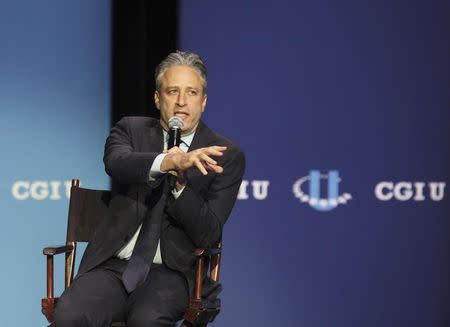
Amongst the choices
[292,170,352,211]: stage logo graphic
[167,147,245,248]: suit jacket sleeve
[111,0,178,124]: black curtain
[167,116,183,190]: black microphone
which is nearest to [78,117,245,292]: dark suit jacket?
[167,147,245,248]: suit jacket sleeve

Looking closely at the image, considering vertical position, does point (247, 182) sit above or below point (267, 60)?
below

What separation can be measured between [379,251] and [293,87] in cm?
111

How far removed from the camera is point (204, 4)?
518cm

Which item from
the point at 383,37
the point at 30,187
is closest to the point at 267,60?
the point at 383,37

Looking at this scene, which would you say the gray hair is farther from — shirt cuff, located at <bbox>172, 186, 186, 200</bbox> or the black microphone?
shirt cuff, located at <bbox>172, 186, 186, 200</bbox>

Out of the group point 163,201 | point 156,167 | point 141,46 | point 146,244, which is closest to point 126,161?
point 156,167

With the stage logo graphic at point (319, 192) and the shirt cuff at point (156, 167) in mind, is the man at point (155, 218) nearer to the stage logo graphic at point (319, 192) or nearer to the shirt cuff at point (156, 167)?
the shirt cuff at point (156, 167)

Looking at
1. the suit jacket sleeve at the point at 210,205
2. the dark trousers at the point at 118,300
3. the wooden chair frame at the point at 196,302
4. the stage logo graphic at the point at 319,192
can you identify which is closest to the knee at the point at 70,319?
the dark trousers at the point at 118,300

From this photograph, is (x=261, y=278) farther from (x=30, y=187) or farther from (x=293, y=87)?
(x=30, y=187)

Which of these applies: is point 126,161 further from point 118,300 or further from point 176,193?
point 118,300

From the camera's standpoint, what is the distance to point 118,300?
327 centimetres

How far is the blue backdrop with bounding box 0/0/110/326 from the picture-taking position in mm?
5188

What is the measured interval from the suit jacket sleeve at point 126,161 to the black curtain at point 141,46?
156 centimetres

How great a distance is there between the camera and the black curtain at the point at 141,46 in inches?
197
